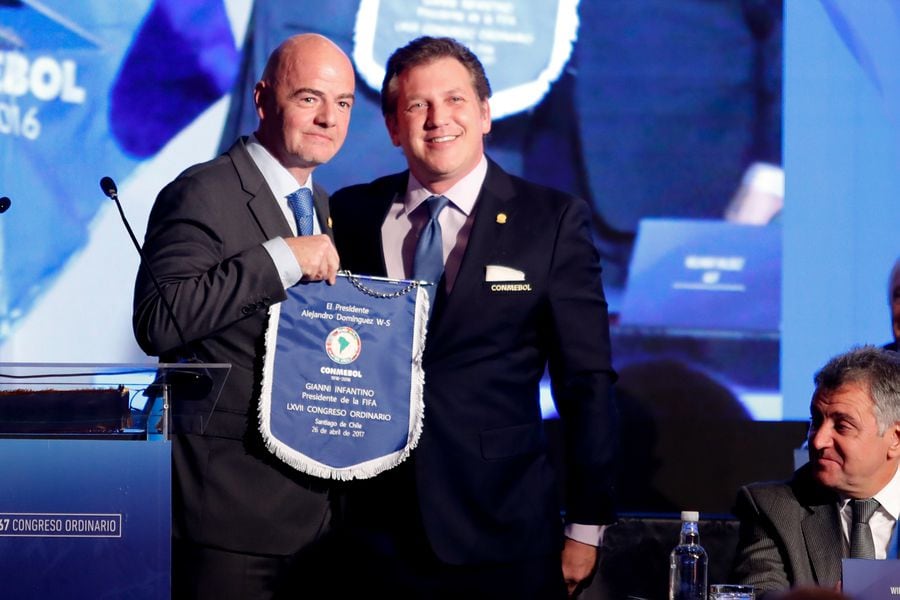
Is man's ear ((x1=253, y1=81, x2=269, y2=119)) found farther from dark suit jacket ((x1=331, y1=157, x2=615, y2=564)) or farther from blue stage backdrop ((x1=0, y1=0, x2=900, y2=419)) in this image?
blue stage backdrop ((x1=0, y1=0, x2=900, y2=419))

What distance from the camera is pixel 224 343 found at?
8.41 ft

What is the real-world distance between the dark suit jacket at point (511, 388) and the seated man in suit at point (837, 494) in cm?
40

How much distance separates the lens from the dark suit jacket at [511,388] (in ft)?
8.84

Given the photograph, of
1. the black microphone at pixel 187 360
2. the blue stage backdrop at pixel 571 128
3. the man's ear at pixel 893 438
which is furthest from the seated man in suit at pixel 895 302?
the black microphone at pixel 187 360

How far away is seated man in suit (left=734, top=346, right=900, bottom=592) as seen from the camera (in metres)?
2.80

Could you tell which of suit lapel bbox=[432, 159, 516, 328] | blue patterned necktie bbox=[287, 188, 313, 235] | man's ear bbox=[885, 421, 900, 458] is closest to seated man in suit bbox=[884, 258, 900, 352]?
man's ear bbox=[885, 421, 900, 458]

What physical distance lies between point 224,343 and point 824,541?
1.50 metres

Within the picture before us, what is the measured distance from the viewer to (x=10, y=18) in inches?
179

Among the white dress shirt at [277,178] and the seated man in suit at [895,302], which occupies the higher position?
the white dress shirt at [277,178]

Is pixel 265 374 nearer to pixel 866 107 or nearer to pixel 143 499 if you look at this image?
pixel 143 499

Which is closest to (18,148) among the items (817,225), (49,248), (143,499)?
(49,248)

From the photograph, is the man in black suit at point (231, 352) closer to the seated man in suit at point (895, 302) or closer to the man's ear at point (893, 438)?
the man's ear at point (893, 438)

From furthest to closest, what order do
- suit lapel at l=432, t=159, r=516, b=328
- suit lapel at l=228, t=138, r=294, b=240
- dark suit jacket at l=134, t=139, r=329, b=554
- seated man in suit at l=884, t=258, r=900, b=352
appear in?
seated man in suit at l=884, t=258, r=900, b=352 < suit lapel at l=432, t=159, r=516, b=328 < suit lapel at l=228, t=138, r=294, b=240 < dark suit jacket at l=134, t=139, r=329, b=554

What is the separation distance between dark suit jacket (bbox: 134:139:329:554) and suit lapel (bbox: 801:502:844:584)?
46.5 inches
